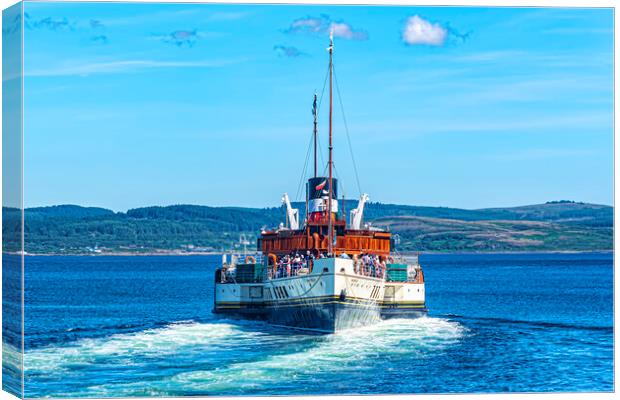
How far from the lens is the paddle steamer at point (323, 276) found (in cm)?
6612

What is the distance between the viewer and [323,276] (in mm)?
65438

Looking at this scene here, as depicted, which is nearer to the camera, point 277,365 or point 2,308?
point 2,308

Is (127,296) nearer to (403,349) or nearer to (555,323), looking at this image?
(555,323)

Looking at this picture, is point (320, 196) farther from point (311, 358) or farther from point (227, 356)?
point (311, 358)

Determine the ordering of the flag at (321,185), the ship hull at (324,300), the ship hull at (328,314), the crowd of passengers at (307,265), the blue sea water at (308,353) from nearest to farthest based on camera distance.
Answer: the blue sea water at (308,353)
the ship hull at (324,300)
the ship hull at (328,314)
the crowd of passengers at (307,265)
the flag at (321,185)

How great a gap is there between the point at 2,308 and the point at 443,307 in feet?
190

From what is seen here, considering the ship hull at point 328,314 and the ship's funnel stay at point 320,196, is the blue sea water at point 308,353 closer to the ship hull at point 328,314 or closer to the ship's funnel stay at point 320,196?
the ship hull at point 328,314

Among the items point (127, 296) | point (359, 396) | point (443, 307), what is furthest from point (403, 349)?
point (127, 296)

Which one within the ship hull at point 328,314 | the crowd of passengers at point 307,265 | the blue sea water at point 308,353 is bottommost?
the blue sea water at point 308,353

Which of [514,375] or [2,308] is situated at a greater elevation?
[2,308]

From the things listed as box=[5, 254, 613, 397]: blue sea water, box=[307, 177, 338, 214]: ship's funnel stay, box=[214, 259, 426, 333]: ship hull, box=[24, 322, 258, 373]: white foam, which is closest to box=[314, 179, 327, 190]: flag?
box=[307, 177, 338, 214]: ship's funnel stay

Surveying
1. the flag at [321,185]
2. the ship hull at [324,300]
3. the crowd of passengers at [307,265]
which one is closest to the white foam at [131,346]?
the ship hull at [324,300]

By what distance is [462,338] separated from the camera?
2763 inches

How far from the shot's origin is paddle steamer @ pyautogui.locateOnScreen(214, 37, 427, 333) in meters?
66.1
